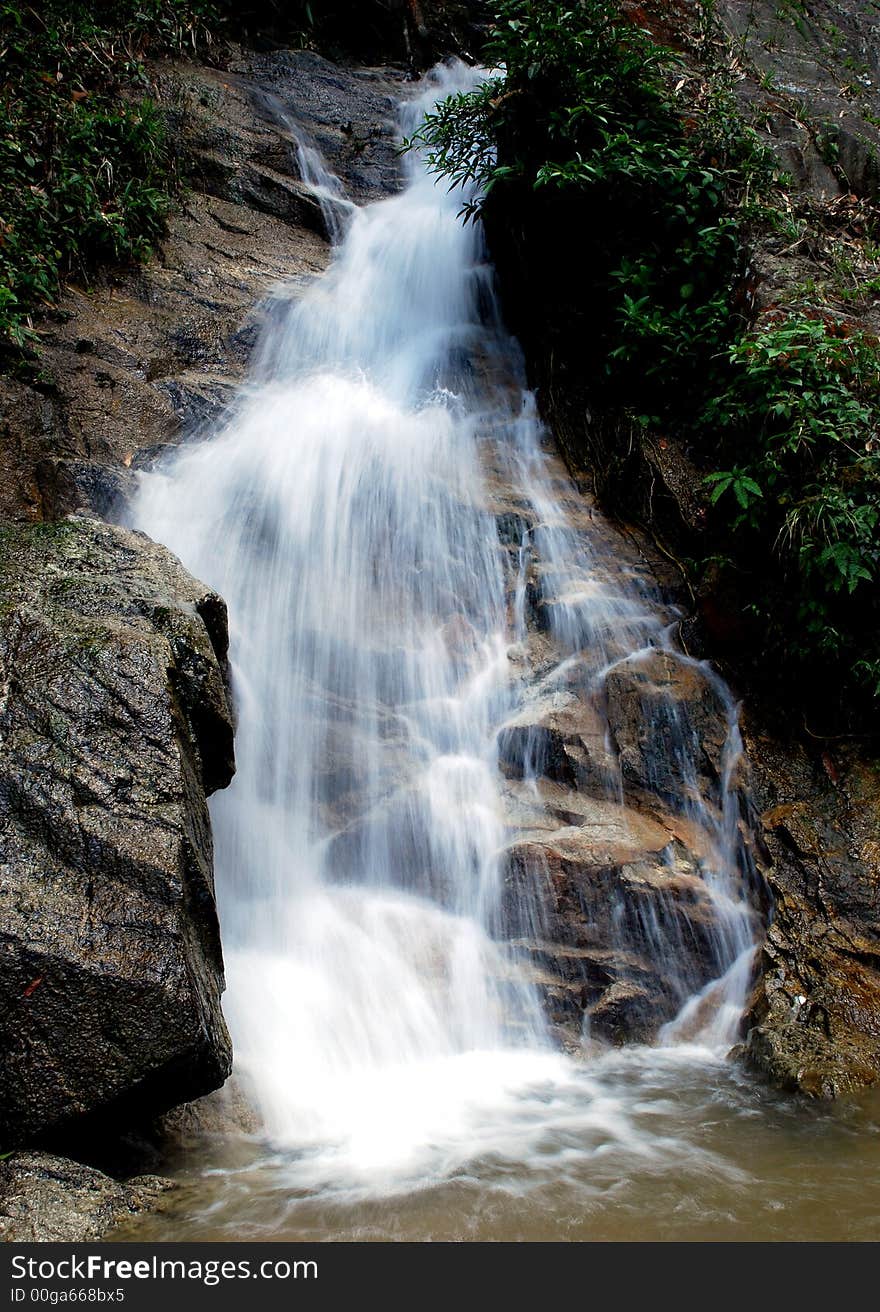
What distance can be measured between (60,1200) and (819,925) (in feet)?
13.0

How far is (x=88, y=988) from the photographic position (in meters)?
2.99

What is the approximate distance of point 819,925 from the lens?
16.1ft

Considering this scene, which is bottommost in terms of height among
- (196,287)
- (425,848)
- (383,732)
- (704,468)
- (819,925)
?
(819,925)

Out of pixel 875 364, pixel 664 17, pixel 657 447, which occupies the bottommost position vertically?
pixel 657 447

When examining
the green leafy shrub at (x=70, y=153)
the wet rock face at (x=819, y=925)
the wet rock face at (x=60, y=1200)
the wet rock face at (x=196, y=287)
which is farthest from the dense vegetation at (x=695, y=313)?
the wet rock face at (x=60, y=1200)

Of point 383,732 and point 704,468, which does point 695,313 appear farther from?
point 383,732

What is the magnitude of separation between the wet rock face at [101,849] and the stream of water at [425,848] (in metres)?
0.59

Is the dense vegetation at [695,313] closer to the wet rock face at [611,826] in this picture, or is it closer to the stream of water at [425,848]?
the stream of water at [425,848]

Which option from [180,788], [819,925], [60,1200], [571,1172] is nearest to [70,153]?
[180,788]

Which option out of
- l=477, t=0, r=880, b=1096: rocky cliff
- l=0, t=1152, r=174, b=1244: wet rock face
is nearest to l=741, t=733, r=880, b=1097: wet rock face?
l=477, t=0, r=880, b=1096: rocky cliff

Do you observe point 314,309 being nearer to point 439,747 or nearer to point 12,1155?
point 439,747

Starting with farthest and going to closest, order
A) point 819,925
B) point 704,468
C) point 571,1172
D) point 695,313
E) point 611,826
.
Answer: point 695,313 < point 704,468 < point 611,826 < point 819,925 < point 571,1172
